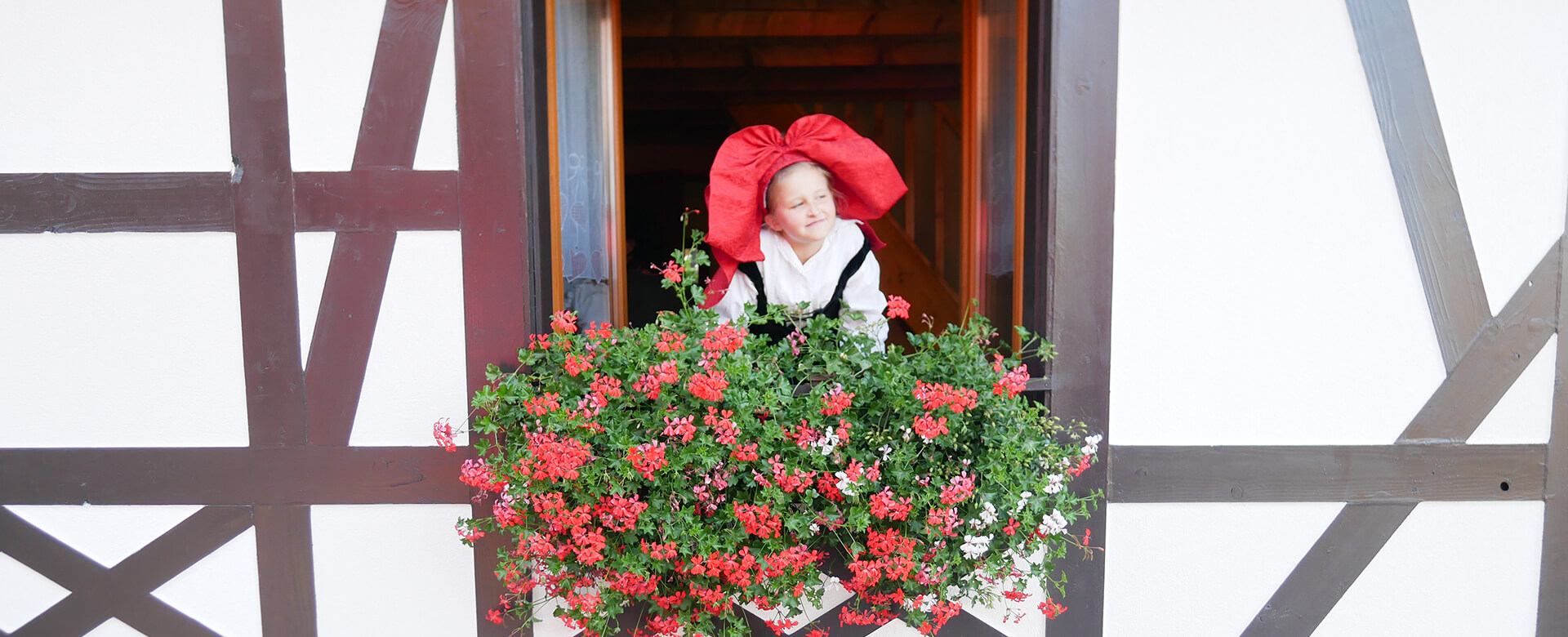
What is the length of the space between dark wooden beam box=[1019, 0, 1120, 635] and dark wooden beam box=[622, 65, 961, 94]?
8.53 feet

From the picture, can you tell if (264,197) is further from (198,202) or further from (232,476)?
(232,476)

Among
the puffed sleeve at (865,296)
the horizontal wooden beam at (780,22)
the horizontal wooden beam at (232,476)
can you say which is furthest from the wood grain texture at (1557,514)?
the horizontal wooden beam at (232,476)

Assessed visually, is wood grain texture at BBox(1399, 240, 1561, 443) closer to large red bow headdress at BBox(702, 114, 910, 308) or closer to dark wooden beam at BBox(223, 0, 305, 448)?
large red bow headdress at BBox(702, 114, 910, 308)

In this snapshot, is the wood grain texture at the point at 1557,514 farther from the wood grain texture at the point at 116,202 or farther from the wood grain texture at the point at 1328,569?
the wood grain texture at the point at 116,202

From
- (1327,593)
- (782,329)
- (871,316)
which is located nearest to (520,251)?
(782,329)

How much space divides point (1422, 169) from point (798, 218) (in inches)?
59.9

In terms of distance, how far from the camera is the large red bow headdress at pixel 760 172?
2.30 m

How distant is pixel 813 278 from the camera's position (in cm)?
239

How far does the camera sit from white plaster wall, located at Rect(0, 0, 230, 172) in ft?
6.74

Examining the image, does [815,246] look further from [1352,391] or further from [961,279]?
[1352,391]

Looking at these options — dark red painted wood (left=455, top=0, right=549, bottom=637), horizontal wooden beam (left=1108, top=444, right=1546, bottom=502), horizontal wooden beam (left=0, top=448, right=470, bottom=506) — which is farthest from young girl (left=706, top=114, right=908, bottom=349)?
horizontal wooden beam (left=0, top=448, right=470, bottom=506)

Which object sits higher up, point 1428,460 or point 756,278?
point 756,278

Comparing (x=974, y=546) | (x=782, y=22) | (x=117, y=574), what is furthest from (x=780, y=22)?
(x=117, y=574)

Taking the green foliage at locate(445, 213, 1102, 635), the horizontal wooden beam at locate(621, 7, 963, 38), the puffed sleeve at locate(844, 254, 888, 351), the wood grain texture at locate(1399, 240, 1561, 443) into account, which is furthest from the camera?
the horizontal wooden beam at locate(621, 7, 963, 38)
